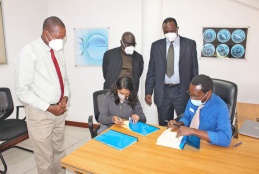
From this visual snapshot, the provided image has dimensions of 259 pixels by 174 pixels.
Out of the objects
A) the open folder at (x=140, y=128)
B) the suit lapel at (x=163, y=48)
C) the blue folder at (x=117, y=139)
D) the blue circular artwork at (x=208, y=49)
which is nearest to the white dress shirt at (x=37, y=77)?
the blue folder at (x=117, y=139)

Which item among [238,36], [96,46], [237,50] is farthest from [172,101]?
[96,46]

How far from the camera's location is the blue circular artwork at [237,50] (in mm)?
3164

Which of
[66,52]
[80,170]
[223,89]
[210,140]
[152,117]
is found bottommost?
[152,117]

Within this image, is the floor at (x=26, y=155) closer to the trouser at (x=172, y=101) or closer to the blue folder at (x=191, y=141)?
the trouser at (x=172, y=101)

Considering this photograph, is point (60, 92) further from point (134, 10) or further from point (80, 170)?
point (134, 10)

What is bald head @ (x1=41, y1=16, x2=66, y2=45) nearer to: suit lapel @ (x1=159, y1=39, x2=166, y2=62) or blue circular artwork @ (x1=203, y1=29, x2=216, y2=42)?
suit lapel @ (x1=159, y1=39, x2=166, y2=62)

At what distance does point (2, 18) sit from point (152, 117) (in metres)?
2.76

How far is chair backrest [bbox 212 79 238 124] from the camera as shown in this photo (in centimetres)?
232

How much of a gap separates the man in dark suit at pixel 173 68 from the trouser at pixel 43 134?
1282mm

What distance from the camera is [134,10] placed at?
362 centimetres

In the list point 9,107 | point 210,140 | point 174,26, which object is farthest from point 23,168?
point 174,26

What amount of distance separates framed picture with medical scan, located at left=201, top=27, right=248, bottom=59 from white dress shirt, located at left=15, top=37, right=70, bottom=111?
7.49 feet

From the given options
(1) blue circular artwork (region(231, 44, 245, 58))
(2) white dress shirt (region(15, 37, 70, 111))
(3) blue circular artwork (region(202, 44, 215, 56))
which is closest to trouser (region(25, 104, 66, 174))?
(2) white dress shirt (region(15, 37, 70, 111))

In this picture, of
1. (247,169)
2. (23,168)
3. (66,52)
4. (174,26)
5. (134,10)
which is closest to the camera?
(247,169)
